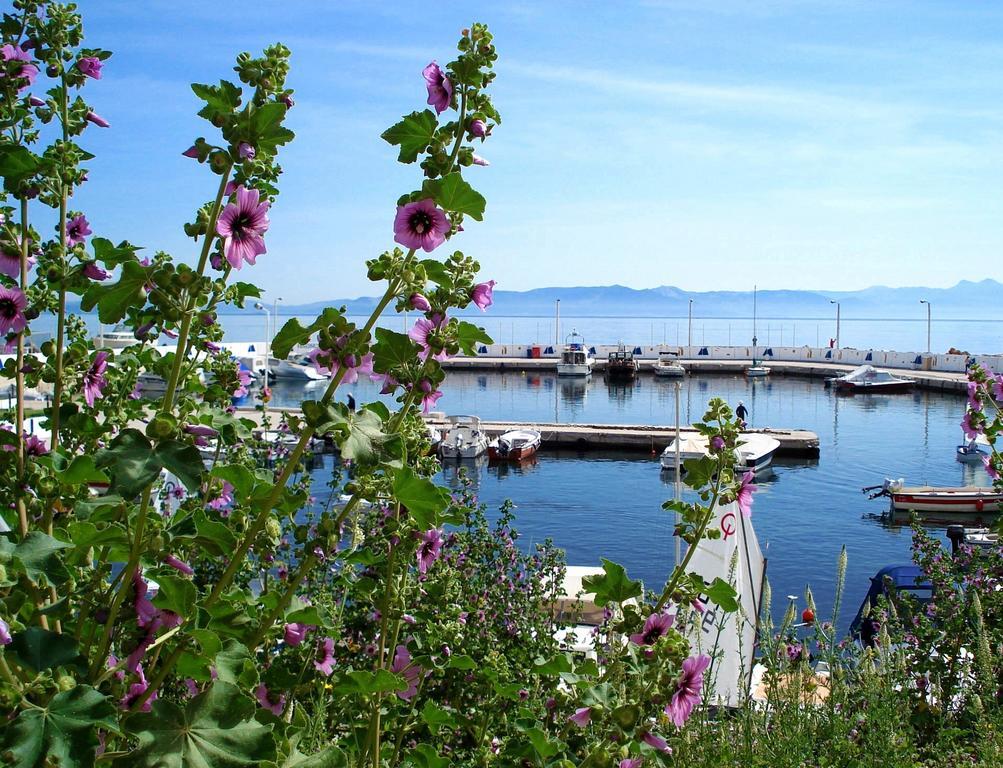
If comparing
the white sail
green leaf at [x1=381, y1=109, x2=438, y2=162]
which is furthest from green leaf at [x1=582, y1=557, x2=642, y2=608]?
the white sail

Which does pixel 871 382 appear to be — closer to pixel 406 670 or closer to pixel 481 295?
pixel 406 670

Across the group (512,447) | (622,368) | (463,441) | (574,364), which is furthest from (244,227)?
(622,368)

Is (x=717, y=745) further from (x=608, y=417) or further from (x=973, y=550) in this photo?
(x=608, y=417)

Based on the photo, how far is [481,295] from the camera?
174 cm

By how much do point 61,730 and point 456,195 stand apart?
0.96m

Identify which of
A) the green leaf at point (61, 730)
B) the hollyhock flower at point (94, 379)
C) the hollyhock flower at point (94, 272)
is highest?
the hollyhock flower at point (94, 272)

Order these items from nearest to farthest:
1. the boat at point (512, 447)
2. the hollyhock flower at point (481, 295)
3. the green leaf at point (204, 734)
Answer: the green leaf at point (204, 734), the hollyhock flower at point (481, 295), the boat at point (512, 447)

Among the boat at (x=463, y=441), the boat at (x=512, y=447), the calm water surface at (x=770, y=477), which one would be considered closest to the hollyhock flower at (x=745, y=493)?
the calm water surface at (x=770, y=477)

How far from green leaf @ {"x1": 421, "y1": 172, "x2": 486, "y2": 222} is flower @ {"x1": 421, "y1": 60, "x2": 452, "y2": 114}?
0.52ft

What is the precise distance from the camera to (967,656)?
4.45 m

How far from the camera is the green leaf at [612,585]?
188 cm

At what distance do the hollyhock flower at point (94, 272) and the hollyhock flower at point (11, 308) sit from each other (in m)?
0.13

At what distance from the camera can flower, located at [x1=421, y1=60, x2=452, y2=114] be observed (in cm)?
164

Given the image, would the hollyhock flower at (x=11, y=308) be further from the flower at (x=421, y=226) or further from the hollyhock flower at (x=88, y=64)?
the flower at (x=421, y=226)
